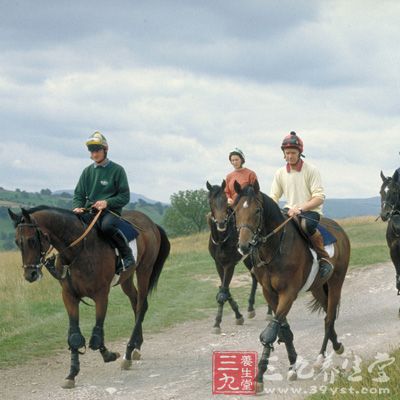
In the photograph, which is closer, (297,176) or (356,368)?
(356,368)

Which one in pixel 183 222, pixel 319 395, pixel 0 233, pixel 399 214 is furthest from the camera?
pixel 0 233

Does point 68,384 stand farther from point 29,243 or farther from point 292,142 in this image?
point 292,142

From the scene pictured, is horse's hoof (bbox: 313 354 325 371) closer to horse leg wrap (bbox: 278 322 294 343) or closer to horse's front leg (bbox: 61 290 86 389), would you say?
horse leg wrap (bbox: 278 322 294 343)

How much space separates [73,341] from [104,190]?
2.41 m

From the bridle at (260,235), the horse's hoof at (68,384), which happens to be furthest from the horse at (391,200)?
the horse's hoof at (68,384)

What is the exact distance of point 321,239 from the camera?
29.3 ft

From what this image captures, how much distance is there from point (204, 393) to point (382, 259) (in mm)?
14091

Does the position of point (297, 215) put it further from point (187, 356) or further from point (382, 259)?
point (382, 259)

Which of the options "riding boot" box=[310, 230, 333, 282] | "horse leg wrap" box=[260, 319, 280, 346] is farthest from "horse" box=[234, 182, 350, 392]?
"riding boot" box=[310, 230, 333, 282]

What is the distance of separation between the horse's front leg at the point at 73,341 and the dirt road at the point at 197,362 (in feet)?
0.49

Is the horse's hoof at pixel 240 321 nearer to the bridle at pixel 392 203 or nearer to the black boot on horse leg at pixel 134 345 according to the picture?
the black boot on horse leg at pixel 134 345

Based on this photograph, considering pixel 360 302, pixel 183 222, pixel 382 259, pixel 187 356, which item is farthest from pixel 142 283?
pixel 183 222

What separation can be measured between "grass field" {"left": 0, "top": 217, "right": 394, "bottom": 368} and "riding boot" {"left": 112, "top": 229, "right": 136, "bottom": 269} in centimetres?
276

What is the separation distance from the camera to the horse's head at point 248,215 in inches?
293
